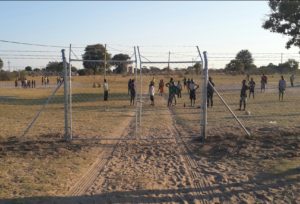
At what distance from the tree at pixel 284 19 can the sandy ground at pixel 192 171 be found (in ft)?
62.1

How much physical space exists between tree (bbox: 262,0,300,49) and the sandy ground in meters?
18.9

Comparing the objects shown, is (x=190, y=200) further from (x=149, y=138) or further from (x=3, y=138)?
(x=3, y=138)

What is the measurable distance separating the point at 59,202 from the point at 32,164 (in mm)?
3396

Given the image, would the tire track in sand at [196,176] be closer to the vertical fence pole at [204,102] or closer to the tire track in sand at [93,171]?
the vertical fence pole at [204,102]

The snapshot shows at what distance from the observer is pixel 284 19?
34812 millimetres

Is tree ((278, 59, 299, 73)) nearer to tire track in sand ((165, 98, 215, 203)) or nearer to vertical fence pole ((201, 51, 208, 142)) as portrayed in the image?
vertical fence pole ((201, 51, 208, 142))

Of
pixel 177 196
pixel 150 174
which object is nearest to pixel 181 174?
pixel 150 174

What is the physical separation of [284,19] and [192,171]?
26581 mm

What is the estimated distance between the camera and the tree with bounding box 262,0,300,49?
33.3 m

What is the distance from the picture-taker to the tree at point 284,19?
109 ft

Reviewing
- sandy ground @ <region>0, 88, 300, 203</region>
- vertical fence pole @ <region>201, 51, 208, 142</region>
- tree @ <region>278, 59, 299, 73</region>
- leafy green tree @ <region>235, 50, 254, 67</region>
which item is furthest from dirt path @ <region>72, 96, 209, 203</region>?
tree @ <region>278, 59, 299, 73</region>

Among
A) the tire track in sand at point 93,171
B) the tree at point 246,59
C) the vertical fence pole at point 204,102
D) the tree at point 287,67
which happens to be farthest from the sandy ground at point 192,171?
the tree at point 287,67

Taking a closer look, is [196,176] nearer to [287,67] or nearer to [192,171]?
[192,171]

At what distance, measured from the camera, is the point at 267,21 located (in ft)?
119
